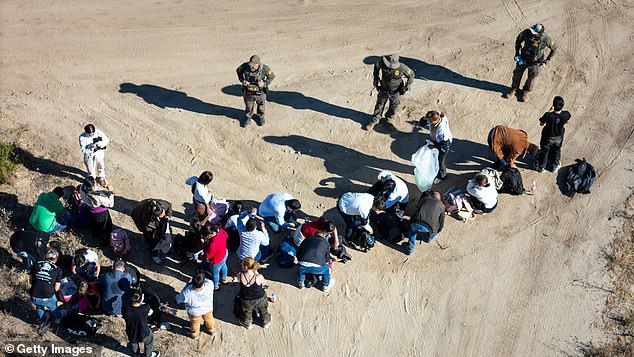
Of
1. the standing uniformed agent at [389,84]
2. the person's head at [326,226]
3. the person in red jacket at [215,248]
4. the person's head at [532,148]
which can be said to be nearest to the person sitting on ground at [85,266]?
the person in red jacket at [215,248]

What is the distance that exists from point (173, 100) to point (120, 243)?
168 inches

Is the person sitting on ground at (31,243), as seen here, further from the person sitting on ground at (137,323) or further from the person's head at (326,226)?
the person's head at (326,226)

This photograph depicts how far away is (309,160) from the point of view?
1440cm

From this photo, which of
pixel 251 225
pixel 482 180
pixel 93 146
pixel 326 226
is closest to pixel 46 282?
pixel 93 146

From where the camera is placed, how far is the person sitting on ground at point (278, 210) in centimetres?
1255

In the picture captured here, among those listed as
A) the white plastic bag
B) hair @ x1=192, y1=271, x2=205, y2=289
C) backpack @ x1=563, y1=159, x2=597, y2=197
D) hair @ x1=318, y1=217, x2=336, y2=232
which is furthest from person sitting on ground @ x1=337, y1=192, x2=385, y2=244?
backpack @ x1=563, y1=159, x2=597, y2=197

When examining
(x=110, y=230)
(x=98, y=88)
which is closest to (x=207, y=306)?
(x=110, y=230)

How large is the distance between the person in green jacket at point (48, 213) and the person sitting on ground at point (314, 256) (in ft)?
14.4

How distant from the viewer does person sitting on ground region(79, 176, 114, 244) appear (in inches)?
474

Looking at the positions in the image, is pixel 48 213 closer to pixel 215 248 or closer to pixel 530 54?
pixel 215 248

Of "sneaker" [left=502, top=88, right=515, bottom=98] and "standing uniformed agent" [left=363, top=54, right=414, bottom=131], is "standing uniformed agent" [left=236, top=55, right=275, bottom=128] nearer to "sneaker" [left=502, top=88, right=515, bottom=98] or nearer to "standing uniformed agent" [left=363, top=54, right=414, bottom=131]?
"standing uniformed agent" [left=363, top=54, right=414, bottom=131]

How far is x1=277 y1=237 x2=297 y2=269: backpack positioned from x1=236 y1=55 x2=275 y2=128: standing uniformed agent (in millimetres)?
3372

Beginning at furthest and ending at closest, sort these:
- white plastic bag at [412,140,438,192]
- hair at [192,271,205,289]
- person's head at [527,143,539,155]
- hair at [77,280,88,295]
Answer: person's head at [527,143,539,155] < white plastic bag at [412,140,438,192] < hair at [77,280,88,295] < hair at [192,271,205,289]

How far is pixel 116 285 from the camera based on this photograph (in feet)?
36.4
